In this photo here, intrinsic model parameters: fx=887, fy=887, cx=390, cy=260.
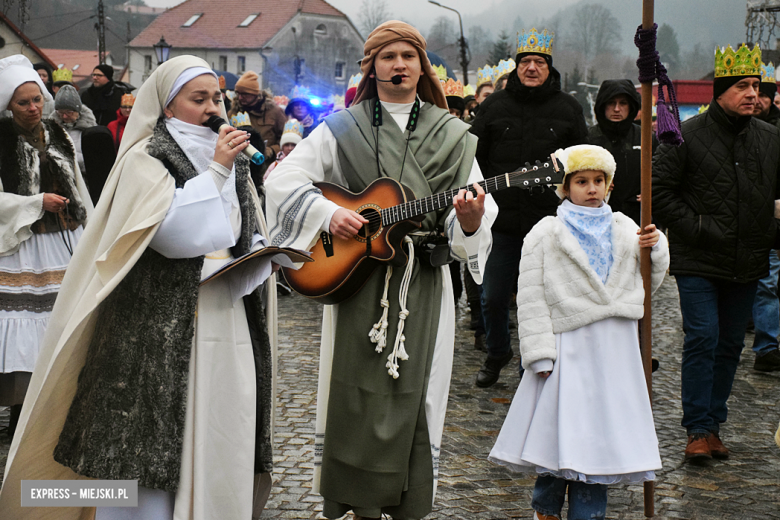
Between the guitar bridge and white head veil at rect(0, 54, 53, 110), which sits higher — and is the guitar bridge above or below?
below

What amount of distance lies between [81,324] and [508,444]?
1973 millimetres

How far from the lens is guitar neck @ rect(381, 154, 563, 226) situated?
12.3ft

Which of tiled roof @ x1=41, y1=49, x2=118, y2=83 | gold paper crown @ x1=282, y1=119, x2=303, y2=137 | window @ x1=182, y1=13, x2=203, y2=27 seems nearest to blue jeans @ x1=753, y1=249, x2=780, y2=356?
gold paper crown @ x1=282, y1=119, x2=303, y2=137

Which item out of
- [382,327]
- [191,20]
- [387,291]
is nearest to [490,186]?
[387,291]

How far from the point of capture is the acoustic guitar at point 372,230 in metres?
3.76

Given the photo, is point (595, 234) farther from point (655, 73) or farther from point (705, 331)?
point (705, 331)

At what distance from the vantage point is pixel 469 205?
364 cm

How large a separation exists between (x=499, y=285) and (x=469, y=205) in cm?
299

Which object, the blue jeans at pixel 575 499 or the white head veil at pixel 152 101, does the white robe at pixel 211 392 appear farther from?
the blue jeans at pixel 575 499

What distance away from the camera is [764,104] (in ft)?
26.8

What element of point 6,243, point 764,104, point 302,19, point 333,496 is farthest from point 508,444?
point 302,19

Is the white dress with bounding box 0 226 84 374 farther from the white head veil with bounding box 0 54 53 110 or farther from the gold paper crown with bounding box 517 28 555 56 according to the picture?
the gold paper crown with bounding box 517 28 555 56

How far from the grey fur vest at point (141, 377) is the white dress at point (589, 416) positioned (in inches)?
61.1

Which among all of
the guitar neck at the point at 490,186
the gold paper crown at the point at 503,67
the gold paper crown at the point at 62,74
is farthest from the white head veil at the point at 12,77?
the gold paper crown at the point at 62,74
